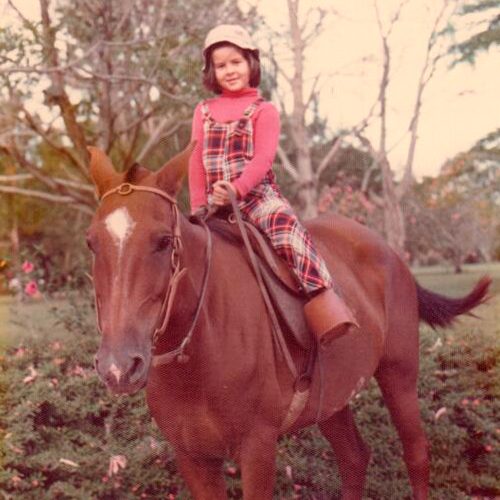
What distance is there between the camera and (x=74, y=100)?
11.0 m

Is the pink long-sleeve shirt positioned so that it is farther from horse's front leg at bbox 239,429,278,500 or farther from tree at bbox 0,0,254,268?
tree at bbox 0,0,254,268

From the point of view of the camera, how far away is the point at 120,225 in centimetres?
213

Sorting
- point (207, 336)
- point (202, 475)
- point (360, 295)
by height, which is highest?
point (207, 336)

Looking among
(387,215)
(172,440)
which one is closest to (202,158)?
(172,440)

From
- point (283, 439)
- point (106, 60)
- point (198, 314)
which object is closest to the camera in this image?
point (198, 314)

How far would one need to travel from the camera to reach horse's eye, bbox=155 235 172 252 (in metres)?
2.17

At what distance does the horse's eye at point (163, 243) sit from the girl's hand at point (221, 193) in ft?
2.03

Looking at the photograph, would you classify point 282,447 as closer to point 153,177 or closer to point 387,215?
point 153,177

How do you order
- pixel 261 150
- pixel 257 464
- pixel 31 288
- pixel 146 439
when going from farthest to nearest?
pixel 31 288 < pixel 146 439 < pixel 261 150 < pixel 257 464

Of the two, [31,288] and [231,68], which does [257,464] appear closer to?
[231,68]

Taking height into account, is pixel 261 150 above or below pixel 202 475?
above

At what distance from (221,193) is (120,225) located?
0.77 m

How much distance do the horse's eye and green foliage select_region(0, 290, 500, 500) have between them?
8.45ft

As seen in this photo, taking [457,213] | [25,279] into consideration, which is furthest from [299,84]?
[457,213]
